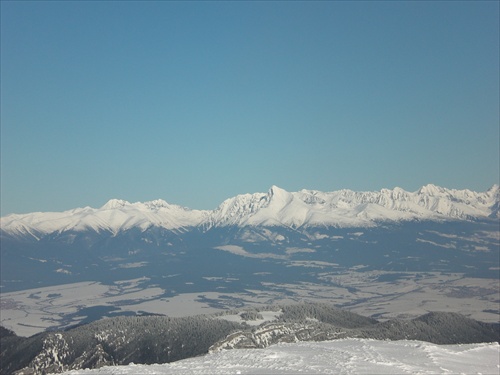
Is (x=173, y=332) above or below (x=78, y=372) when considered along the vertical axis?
below

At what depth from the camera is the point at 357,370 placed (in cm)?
8494

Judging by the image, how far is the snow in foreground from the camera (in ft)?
279

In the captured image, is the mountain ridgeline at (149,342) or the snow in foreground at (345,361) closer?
the snow in foreground at (345,361)

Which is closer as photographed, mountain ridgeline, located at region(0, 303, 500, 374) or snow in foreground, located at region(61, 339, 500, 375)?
snow in foreground, located at region(61, 339, 500, 375)

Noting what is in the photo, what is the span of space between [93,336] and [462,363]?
13338 cm

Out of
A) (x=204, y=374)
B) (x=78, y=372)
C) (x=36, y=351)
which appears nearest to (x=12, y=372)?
(x=36, y=351)

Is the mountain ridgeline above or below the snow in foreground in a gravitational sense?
below

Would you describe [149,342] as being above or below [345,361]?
below

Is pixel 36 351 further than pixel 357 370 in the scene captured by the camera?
Yes

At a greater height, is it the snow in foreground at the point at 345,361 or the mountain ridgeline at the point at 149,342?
the snow in foreground at the point at 345,361

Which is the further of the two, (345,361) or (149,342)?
(149,342)

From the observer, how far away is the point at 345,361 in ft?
309

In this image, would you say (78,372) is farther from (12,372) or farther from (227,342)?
(12,372)

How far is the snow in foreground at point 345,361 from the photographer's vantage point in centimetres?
8494
